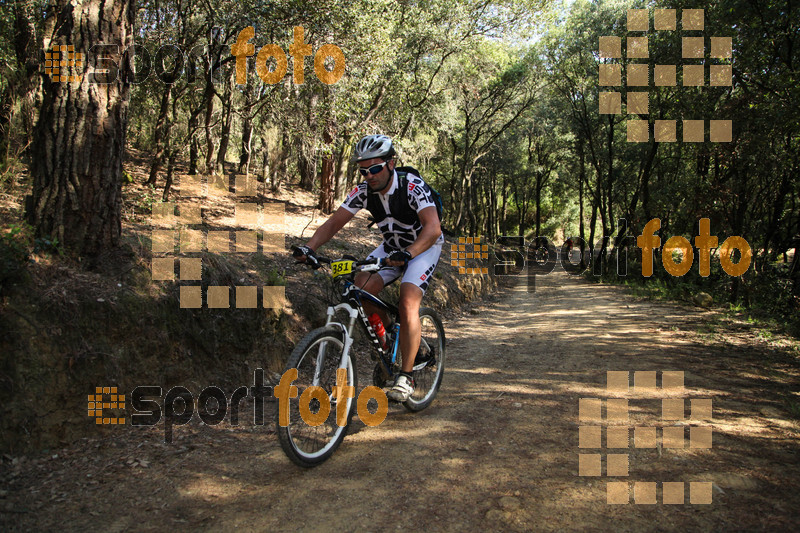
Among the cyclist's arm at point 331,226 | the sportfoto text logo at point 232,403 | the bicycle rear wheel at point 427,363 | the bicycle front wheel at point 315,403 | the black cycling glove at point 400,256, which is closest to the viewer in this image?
the bicycle front wheel at point 315,403

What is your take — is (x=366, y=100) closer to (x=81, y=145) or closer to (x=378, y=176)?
(x=81, y=145)

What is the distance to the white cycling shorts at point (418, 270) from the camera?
4.42 metres

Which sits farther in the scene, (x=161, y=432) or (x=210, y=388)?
(x=210, y=388)

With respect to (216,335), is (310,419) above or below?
below

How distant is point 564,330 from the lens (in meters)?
9.38

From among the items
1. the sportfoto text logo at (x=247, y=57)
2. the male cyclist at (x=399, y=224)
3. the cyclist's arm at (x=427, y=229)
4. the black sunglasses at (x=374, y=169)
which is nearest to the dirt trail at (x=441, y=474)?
the male cyclist at (x=399, y=224)

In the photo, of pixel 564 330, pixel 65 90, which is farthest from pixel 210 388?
pixel 564 330

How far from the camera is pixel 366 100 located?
12.5 metres

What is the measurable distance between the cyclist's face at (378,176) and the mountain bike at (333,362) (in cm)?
72

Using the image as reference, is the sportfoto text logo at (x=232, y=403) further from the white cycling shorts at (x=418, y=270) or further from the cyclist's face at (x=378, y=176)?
the cyclist's face at (x=378, y=176)

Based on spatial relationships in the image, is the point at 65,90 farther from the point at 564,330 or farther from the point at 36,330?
the point at 564,330

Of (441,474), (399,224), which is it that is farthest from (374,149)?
(441,474)

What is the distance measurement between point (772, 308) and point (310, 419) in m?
12.5

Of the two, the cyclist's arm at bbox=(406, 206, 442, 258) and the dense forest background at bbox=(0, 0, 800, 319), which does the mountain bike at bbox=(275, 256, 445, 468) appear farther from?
the dense forest background at bbox=(0, 0, 800, 319)
